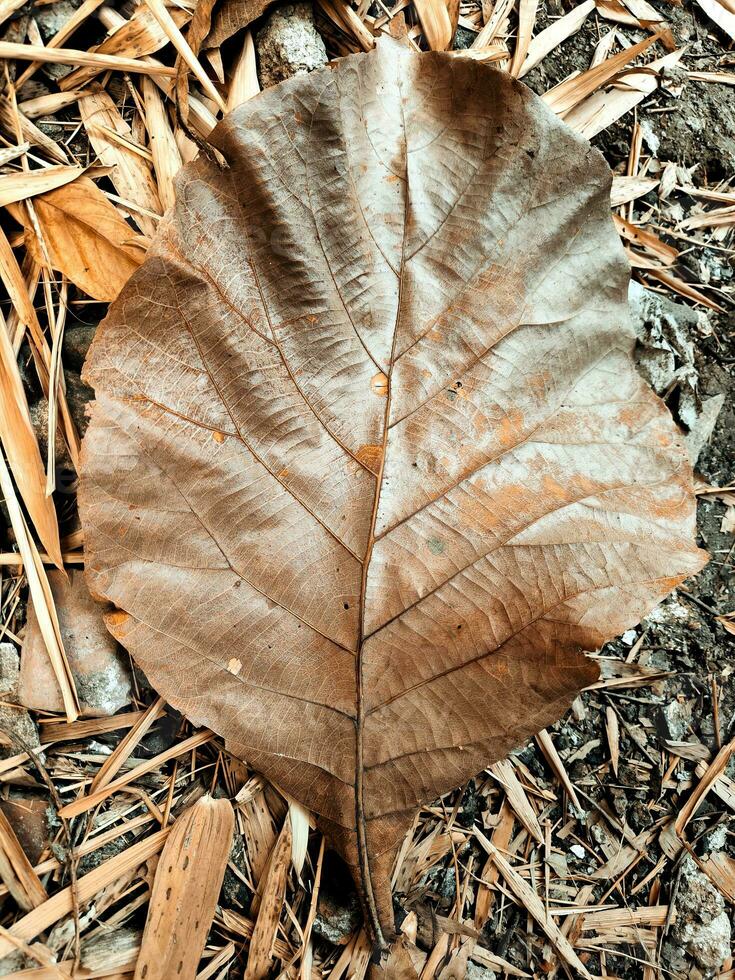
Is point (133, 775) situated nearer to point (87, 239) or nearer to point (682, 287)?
point (87, 239)

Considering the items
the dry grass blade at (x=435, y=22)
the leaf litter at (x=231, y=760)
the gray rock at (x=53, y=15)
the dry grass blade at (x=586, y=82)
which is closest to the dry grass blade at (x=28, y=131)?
the leaf litter at (x=231, y=760)

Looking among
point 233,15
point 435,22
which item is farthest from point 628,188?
point 233,15

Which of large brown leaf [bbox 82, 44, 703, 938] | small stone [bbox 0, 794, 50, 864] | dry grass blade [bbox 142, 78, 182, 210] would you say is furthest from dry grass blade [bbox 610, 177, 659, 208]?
small stone [bbox 0, 794, 50, 864]

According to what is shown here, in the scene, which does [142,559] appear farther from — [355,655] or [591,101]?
[591,101]

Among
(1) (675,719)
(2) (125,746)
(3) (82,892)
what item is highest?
(2) (125,746)

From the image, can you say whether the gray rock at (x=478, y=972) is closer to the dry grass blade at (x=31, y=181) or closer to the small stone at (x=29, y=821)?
the small stone at (x=29, y=821)

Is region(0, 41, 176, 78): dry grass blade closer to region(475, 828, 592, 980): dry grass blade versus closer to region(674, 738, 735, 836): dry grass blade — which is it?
region(475, 828, 592, 980): dry grass blade
